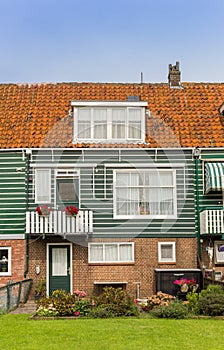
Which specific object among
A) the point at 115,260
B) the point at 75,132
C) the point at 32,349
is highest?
the point at 75,132

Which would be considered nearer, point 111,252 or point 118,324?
point 118,324

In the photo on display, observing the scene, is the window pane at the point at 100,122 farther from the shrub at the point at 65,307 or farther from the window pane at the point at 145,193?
the shrub at the point at 65,307

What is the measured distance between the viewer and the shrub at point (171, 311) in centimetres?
2042

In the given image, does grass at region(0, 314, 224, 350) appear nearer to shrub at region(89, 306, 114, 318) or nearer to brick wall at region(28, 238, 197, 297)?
shrub at region(89, 306, 114, 318)

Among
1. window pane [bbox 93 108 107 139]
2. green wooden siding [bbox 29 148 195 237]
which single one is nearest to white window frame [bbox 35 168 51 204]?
green wooden siding [bbox 29 148 195 237]

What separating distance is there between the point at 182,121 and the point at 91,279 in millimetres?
9147

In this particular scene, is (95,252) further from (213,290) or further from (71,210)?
(213,290)

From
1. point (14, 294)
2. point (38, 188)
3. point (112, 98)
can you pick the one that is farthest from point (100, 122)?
point (14, 294)

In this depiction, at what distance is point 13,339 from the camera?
16.8 metres

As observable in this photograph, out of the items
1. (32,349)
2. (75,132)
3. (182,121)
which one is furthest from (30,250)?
(32,349)

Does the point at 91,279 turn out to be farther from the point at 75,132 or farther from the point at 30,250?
the point at 75,132

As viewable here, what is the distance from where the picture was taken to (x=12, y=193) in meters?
→ 28.6

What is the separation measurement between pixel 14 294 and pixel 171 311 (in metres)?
7.54

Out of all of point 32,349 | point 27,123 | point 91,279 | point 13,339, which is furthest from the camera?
point 27,123
